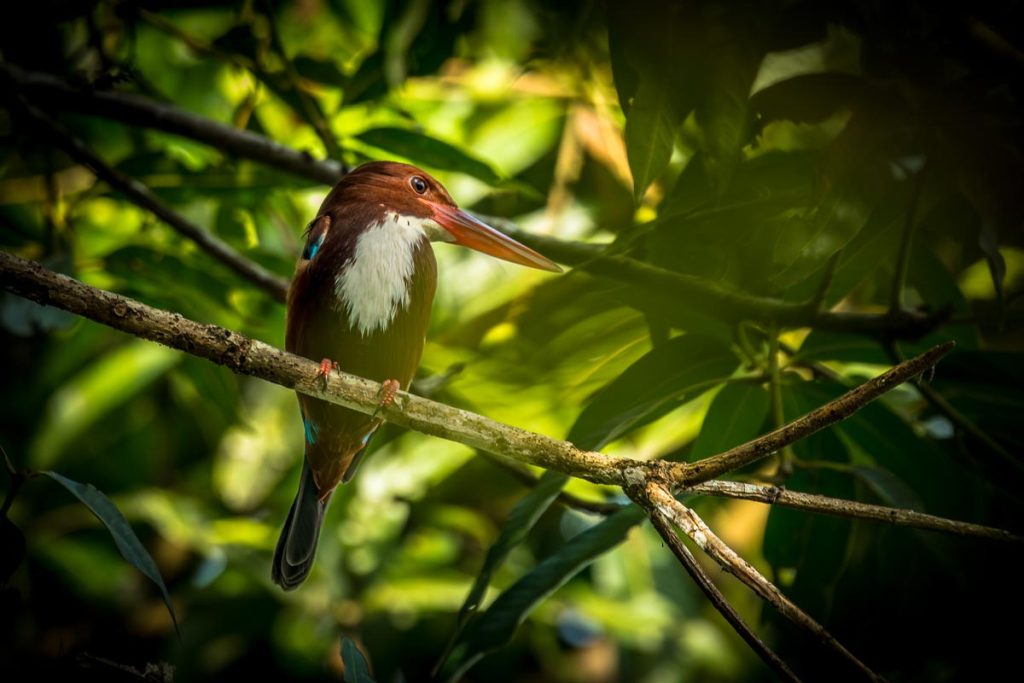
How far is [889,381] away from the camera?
134cm

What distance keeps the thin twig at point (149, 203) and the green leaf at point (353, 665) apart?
1265 mm

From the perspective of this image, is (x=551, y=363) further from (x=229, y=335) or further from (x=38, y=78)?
(x=38, y=78)

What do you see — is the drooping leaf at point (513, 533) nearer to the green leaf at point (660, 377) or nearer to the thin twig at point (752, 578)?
the green leaf at point (660, 377)

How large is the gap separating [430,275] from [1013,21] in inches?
53.7

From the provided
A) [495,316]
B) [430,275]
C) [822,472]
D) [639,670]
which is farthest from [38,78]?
[639,670]

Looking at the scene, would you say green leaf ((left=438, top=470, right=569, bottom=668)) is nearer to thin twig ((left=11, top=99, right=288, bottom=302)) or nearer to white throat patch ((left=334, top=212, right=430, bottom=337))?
white throat patch ((left=334, top=212, right=430, bottom=337))

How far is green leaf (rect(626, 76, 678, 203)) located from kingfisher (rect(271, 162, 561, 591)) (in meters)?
0.31

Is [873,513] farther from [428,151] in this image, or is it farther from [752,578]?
[428,151]

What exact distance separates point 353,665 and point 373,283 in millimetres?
839

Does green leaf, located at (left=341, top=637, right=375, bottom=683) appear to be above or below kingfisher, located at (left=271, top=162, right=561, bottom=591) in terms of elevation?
below

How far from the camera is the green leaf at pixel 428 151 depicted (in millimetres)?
2635

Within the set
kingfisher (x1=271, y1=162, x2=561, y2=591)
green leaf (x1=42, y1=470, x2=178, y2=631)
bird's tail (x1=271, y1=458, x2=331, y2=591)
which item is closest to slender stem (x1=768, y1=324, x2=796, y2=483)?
kingfisher (x1=271, y1=162, x2=561, y2=591)

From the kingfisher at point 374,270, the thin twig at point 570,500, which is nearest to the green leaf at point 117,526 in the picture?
the kingfisher at point 374,270

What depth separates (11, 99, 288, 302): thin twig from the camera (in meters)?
2.75
